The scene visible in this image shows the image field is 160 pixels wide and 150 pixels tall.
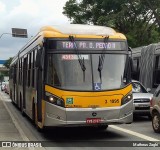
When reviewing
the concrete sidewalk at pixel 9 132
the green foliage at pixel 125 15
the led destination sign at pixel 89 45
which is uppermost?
the green foliage at pixel 125 15

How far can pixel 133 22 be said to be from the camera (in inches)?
1591

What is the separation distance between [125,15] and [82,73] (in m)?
27.6

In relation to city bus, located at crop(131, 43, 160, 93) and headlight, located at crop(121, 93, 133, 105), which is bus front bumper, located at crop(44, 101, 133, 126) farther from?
city bus, located at crop(131, 43, 160, 93)

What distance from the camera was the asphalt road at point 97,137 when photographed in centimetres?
1094

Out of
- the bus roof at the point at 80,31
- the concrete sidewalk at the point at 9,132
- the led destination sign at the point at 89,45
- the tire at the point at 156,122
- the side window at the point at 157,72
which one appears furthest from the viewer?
the side window at the point at 157,72

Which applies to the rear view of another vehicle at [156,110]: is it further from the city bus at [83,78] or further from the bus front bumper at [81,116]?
the bus front bumper at [81,116]

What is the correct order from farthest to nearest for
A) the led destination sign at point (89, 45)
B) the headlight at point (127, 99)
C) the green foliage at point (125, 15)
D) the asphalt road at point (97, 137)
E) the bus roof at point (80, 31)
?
the green foliage at point (125, 15)
the bus roof at point (80, 31)
the led destination sign at point (89, 45)
the headlight at point (127, 99)
the asphalt road at point (97, 137)

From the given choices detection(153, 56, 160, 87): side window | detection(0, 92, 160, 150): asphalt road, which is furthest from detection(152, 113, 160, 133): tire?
detection(153, 56, 160, 87): side window

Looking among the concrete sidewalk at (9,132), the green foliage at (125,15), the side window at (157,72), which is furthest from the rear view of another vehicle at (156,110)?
the green foliage at (125,15)

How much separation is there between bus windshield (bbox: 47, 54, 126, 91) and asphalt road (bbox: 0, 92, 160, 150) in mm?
1435

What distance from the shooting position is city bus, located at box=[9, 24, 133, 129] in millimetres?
11367

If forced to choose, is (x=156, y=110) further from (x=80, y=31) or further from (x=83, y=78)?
(x=80, y=31)

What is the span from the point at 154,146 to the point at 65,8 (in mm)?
37471

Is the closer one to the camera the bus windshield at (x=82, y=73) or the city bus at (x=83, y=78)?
the city bus at (x=83, y=78)
